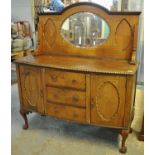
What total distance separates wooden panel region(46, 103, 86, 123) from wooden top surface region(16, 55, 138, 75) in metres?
0.37

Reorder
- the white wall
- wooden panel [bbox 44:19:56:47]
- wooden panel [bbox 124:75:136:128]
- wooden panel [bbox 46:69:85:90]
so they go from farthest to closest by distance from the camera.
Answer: the white wall, wooden panel [bbox 44:19:56:47], wooden panel [bbox 46:69:85:90], wooden panel [bbox 124:75:136:128]

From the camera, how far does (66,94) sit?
172 cm

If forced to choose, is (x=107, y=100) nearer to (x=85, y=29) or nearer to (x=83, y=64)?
(x=83, y=64)

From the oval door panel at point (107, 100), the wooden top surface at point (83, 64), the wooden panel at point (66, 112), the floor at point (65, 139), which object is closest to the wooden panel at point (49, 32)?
the wooden top surface at point (83, 64)

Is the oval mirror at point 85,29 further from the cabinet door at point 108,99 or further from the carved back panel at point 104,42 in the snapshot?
the cabinet door at point 108,99

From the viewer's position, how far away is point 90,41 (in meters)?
1.89

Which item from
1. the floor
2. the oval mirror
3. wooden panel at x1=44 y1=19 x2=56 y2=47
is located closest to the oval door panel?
the floor

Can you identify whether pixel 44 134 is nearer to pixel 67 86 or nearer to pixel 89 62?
pixel 67 86

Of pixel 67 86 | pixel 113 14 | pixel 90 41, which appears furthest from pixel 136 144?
pixel 113 14

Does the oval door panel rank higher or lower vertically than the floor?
higher

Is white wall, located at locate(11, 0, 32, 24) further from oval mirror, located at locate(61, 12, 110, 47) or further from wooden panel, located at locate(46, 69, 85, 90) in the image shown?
wooden panel, located at locate(46, 69, 85, 90)

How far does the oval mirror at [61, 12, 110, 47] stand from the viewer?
182cm

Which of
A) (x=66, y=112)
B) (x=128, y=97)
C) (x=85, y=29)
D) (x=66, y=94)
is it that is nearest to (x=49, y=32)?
(x=85, y=29)
